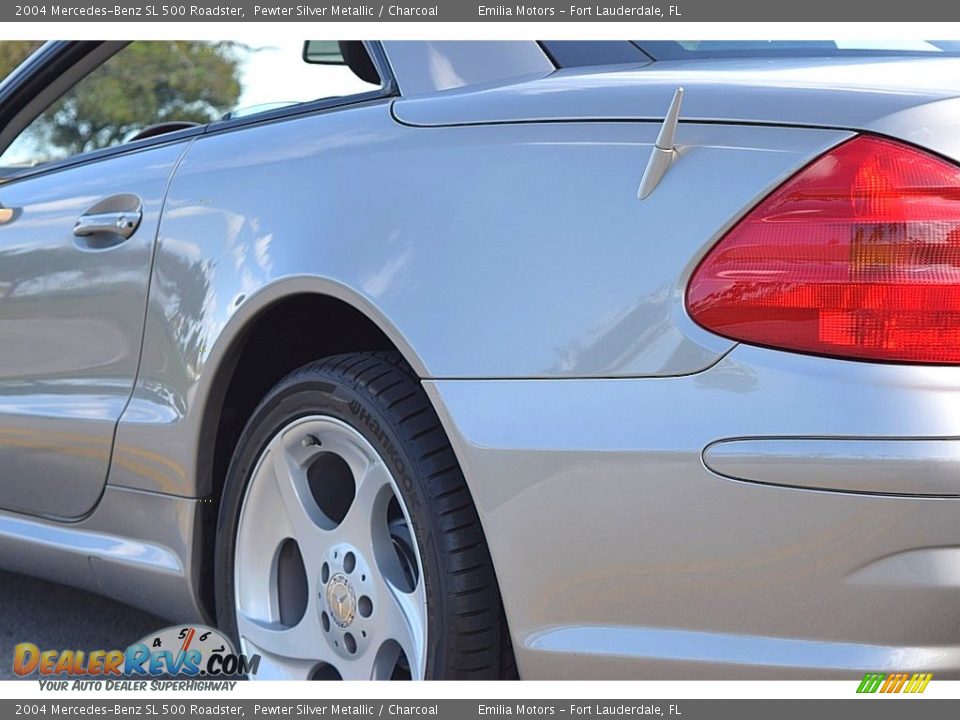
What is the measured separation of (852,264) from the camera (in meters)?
1.65

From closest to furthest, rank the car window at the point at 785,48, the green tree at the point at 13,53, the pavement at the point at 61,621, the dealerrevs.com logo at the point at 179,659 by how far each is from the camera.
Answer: the car window at the point at 785,48
the dealerrevs.com logo at the point at 179,659
the pavement at the point at 61,621
the green tree at the point at 13,53

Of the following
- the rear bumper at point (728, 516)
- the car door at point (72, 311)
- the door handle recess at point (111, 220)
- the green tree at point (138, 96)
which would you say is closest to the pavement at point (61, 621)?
the car door at point (72, 311)

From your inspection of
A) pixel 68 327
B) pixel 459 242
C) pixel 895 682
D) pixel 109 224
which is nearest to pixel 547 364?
pixel 459 242

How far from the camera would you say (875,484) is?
1560 millimetres

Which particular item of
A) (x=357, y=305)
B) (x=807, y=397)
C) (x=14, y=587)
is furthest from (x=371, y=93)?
(x=14, y=587)

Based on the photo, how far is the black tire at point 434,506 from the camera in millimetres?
1940

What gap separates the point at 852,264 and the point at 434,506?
72 centimetres

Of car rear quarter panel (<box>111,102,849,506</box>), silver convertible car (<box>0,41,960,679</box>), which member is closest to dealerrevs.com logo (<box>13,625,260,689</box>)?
silver convertible car (<box>0,41,960,679</box>)

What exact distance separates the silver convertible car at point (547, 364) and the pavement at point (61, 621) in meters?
0.60

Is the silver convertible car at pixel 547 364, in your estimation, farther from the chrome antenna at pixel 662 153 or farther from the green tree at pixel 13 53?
the green tree at pixel 13 53

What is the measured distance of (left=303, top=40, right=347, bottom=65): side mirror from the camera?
254 centimetres

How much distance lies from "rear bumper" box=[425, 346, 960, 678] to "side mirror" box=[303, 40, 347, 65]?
99cm

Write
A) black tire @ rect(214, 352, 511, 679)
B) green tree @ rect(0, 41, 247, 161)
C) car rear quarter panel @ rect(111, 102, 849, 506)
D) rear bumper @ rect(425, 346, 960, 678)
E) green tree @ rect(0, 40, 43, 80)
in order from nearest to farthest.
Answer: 1. rear bumper @ rect(425, 346, 960, 678)
2. car rear quarter panel @ rect(111, 102, 849, 506)
3. black tire @ rect(214, 352, 511, 679)
4. green tree @ rect(0, 41, 247, 161)
5. green tree @ rect(0, 40, 43, 80)

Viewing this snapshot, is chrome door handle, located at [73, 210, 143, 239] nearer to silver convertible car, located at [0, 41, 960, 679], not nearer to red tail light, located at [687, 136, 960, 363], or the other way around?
silver convertible car, located at [0, 41, 960, 679]
